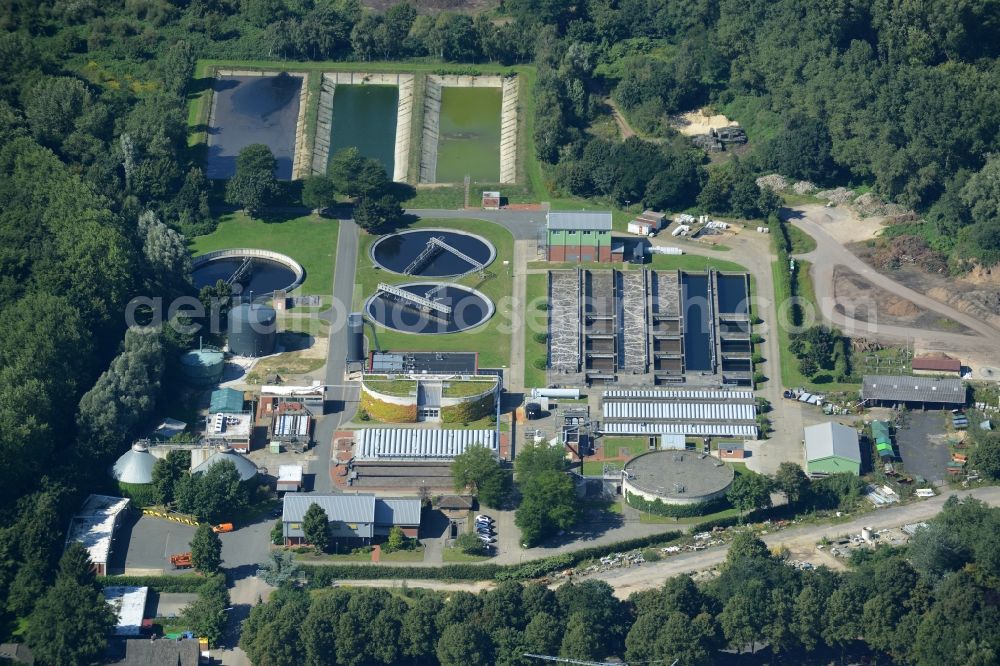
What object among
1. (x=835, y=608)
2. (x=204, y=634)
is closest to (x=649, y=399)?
(x=835, y=608)

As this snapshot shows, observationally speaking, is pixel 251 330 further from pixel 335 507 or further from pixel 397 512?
pixel 397 512

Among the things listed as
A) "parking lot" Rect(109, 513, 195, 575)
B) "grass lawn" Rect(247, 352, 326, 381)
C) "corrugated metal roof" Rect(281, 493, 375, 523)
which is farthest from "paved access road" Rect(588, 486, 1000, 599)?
"grass lawn" Rect(247, 352, 326, 381)

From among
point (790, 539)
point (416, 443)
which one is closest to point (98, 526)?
point (416, 443)

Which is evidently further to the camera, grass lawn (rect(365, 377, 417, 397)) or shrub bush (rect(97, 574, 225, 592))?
grass lawn (rect(365, 377, 417, 397))

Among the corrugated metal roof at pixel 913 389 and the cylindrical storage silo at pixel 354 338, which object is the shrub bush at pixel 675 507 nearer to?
the corrugated metal roof at pixel 913 389

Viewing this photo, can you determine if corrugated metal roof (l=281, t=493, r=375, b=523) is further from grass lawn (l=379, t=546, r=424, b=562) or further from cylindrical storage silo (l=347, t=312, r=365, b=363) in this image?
cylindrical storage silo (l=347, t=312, r=365, b=363)

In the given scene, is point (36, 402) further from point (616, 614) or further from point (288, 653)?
point (616, 614)

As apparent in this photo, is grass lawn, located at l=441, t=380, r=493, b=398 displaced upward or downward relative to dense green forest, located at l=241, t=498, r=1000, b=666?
upward
